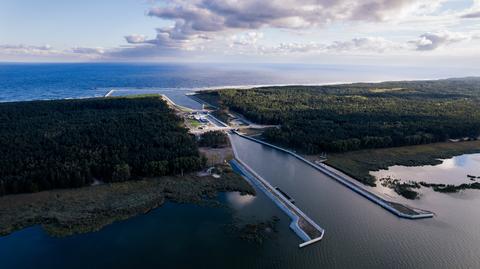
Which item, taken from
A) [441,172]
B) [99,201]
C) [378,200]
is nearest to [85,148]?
[99,201]

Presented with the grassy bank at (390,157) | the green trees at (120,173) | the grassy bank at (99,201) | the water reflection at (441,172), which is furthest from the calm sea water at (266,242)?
the grassy bank at (390,157)

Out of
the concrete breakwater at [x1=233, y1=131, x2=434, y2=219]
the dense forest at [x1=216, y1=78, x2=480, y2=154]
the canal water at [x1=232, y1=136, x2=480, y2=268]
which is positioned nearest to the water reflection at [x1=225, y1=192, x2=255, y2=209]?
the canal water at [x1=232, y1=136, x2=480, y2=268]

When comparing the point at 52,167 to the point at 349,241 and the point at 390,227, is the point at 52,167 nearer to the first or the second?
the point at 349,241

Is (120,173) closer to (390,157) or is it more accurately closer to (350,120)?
(390,157)

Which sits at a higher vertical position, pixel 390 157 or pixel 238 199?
pixel 390 157

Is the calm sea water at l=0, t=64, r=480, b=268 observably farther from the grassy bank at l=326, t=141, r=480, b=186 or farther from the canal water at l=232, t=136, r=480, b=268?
the grassy bank at l=326, t=141, r=480, b=186

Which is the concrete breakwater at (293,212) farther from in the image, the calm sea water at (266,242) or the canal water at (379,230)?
the canal water at (379,230)

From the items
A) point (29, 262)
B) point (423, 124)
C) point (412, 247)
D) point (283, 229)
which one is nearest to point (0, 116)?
point (29, 262)
